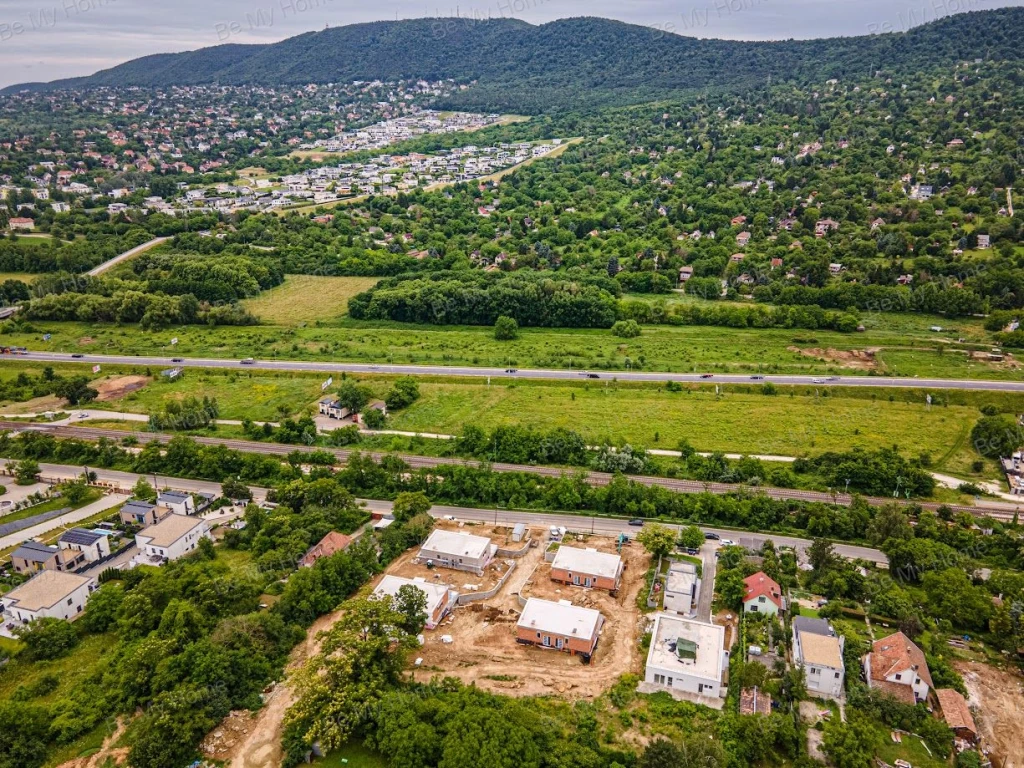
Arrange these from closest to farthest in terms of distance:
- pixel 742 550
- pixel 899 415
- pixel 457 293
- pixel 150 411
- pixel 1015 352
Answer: pixel 742 550, pixel 899 415, pixel 150 411, pixel 1015 352, pixel 457 293

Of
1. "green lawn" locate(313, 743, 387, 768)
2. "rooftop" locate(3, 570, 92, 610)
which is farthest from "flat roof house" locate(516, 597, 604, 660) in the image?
"rooftop" locate(3, 570, 92, 610)

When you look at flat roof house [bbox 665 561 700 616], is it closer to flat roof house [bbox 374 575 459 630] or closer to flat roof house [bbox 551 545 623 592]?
flat roof house [bbox 551 545 623 592]

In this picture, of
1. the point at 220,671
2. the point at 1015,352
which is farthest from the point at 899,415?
the point at 220,671

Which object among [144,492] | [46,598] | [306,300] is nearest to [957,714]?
[46,598]

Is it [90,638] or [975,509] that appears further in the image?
[975,509]

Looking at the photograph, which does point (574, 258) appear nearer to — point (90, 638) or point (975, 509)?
point (975, 509)

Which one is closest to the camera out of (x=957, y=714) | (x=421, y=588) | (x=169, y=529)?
(x=957, y=714)

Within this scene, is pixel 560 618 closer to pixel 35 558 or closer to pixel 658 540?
pixel 658 540

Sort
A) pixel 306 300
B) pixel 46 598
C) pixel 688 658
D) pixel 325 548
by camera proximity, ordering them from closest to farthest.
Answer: pixel 688 658 < pixel 46 598 < pixel 325 548 < pixel 306 300
